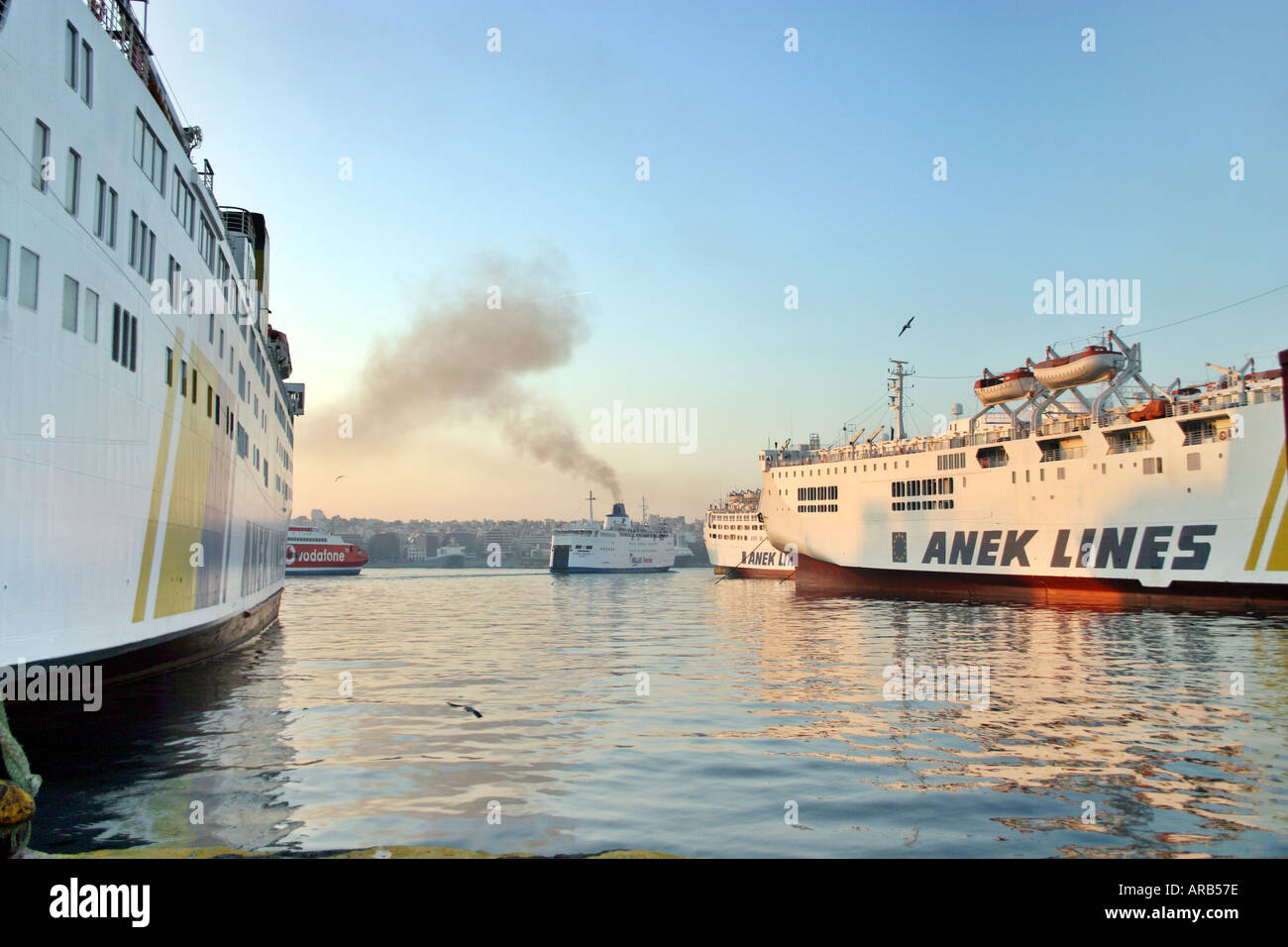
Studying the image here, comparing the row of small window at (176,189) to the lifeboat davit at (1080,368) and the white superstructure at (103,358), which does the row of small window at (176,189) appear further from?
the lifeboat davit at (1080,368)

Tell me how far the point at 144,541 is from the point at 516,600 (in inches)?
1962

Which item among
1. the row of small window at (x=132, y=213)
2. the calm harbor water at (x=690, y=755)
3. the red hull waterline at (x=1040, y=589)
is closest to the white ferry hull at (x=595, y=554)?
the red hull waterline at (x=1040, y=589)

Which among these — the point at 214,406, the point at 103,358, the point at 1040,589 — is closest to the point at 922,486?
the point at 1040,589

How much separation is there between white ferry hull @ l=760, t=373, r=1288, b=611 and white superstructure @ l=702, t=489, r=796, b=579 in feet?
116

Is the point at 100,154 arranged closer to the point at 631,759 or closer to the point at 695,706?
the point at 631,759

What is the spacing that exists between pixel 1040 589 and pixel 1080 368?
1547cm

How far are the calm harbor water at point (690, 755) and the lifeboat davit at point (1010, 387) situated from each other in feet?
116

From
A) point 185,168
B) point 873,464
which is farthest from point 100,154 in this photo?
point 873,464

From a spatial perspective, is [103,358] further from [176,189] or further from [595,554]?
[595,554]

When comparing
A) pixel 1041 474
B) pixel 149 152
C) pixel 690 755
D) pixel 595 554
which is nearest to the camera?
pixel 690 755

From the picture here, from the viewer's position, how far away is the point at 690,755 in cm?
1330

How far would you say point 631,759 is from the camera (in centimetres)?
1299

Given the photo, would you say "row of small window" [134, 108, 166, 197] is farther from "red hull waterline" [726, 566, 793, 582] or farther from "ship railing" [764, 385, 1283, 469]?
"red hull waterline" [726, 566, 793, 582]

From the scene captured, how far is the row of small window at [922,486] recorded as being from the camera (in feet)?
199
